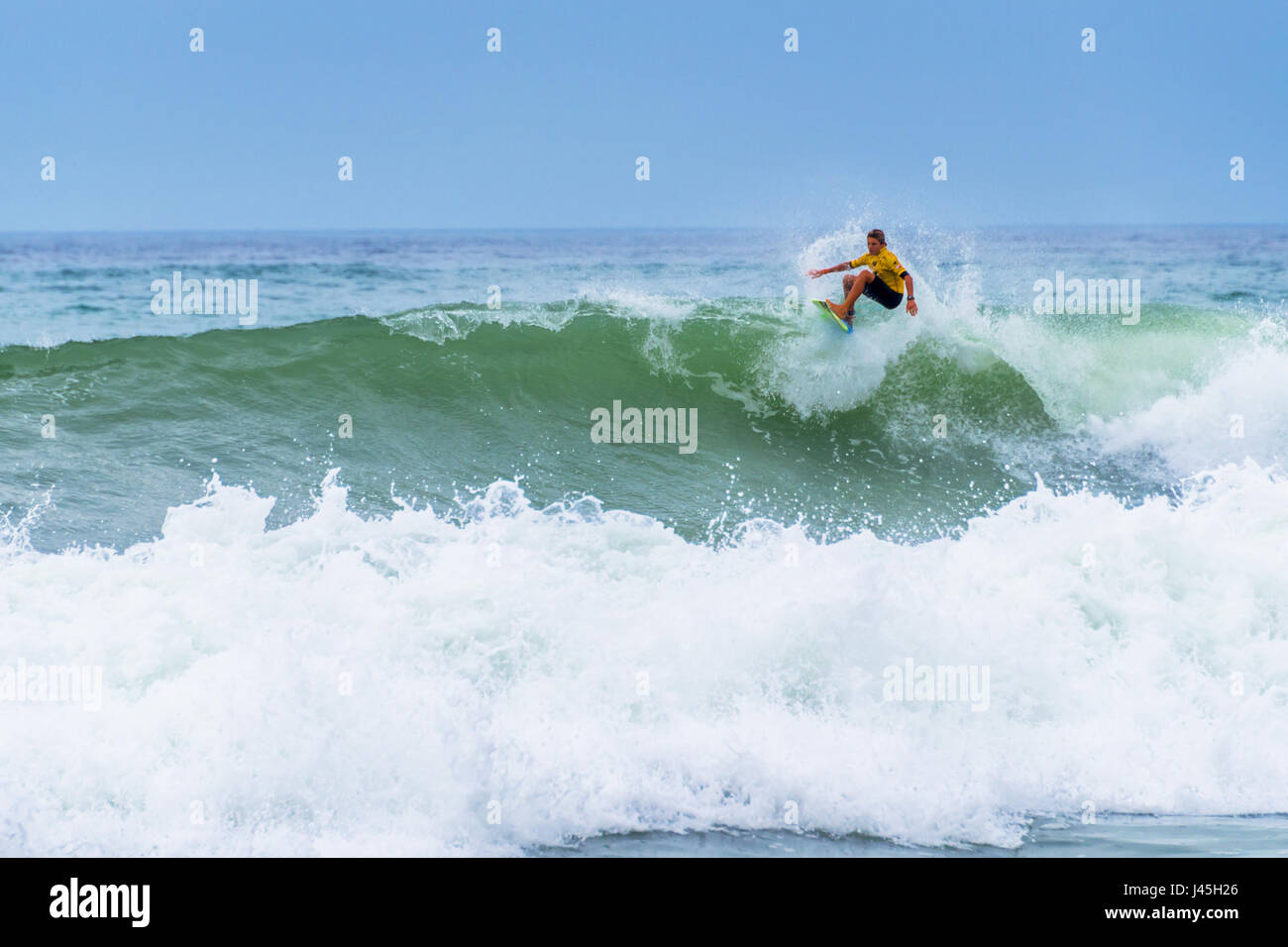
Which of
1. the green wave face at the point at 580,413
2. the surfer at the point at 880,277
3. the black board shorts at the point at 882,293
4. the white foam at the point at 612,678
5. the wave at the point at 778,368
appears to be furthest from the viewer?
the wave at the point at 778,368

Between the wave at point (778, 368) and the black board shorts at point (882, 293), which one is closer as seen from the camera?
the black board shorts at point (882, 293)

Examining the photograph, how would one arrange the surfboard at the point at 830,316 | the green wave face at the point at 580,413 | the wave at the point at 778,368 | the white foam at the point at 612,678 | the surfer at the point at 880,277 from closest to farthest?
the white foam at the point at 612,678
the green wave face at the point at 580,413
the surfer at the point at 880,277
the surfboard at the point at 830,316
the wave at the point at 778,368

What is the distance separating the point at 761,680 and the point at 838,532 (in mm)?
3425

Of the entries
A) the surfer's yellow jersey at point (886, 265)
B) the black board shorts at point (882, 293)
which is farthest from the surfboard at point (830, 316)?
the surfer's yellow jersey at point (886, 265)

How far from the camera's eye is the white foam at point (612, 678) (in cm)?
567

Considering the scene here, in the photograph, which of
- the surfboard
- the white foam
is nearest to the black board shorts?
the surfboard

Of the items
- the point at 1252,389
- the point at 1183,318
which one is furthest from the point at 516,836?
the point at 1183,318

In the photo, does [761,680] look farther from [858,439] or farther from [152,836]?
[858,439]

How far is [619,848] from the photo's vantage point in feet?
18.0

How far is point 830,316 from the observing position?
12.5 meters

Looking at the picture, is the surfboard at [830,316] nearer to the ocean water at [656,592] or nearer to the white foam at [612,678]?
the ocean water at [656,592]

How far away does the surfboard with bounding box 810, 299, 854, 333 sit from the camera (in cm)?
1228

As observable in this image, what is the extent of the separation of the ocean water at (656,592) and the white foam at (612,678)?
0.08 feet

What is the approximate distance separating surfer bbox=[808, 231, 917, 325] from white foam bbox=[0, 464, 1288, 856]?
141 inches
